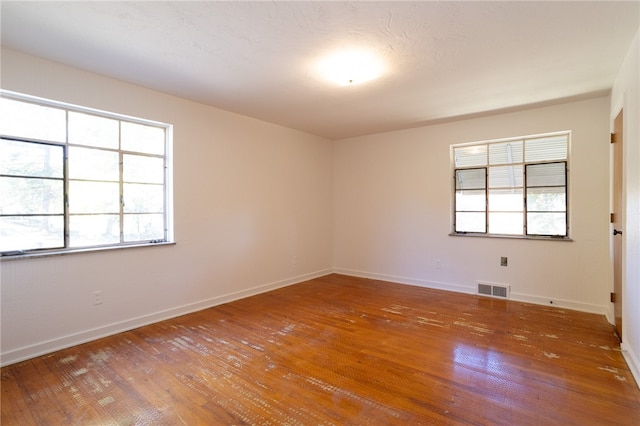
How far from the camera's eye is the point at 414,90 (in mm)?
3561

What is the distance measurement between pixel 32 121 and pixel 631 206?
533cm

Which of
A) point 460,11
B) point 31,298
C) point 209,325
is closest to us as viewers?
point 460,11

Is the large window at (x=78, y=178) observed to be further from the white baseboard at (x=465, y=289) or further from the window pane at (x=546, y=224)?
the window pane at (x=546, y=224)

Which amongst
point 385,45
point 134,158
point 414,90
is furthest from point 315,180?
point 385,45

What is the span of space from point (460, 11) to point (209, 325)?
3.74 m

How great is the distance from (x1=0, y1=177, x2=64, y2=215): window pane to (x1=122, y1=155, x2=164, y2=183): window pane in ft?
2.08

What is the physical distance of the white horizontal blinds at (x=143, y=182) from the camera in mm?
3512

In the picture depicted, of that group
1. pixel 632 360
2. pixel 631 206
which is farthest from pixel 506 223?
pixel 632 360

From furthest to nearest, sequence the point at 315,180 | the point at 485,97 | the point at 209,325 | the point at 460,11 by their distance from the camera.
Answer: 1. the point at 315,180
2. the point at 485,97
3. the point at 209,325
4. the point at 460,11

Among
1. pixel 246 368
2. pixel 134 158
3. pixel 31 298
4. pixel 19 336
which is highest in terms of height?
pixel 134 158

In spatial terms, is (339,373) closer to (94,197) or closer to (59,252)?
(59,252)

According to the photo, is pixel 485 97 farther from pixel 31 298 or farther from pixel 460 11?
pixel 31 298

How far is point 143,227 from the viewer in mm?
3662

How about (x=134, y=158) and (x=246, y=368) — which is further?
(x=134, y=158)
